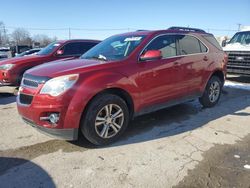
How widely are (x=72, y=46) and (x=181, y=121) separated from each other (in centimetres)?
533

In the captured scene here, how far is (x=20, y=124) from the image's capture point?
16.5 feet

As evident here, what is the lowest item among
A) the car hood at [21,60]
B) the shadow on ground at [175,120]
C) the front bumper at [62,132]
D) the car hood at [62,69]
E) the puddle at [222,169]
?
the puddle at [222,169]

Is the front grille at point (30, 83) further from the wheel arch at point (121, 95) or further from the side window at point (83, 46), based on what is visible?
the side window at point (83, 46)

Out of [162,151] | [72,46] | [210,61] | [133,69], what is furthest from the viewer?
[72,46]

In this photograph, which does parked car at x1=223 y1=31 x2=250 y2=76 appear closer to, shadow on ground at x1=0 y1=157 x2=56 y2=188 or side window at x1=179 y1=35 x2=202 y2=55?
side window at x1=179 y1=35 x2=202 y2=55

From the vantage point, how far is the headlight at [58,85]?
3518 mm

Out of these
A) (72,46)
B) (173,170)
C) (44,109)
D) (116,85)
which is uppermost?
(72,46)

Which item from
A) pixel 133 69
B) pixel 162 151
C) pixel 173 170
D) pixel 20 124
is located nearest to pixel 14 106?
pixel 20 124

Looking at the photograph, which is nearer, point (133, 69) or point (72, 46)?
point (133, 69)

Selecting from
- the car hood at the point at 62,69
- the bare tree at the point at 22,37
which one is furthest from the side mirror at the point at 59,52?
the bare tree at the point at 22,37

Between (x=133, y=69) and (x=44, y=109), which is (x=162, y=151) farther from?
(x=44, y=109)

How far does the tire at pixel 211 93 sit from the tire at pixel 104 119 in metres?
2.56

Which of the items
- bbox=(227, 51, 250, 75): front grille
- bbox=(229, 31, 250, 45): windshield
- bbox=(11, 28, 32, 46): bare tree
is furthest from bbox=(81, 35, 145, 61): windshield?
bbox=(11, 28, 32, 46): bare tree

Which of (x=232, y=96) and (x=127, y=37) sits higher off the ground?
(x=127, y=37)
